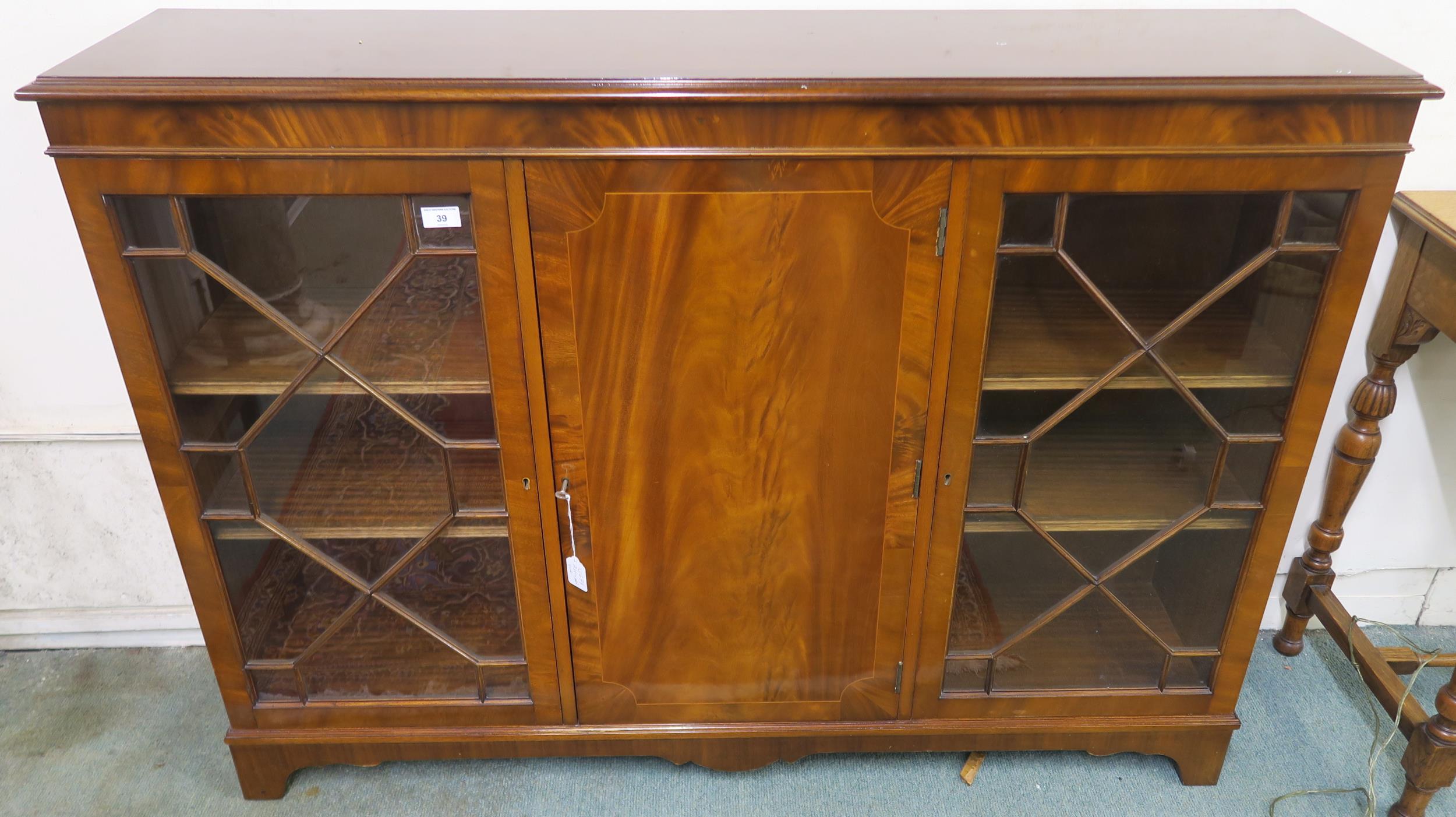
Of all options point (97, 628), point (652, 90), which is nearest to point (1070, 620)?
point (652, 90)

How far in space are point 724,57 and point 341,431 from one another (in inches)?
24.9

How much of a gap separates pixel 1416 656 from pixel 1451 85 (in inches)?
33.3

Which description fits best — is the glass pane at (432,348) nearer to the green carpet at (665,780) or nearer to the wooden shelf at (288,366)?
the wooden shelf at (288,366)

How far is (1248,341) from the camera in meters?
1.23

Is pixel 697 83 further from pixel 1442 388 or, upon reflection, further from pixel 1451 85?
pixel 1442 388

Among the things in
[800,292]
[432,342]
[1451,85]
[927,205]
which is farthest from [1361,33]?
[432,342]

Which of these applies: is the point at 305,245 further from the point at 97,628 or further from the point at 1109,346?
A: the point at 97,628

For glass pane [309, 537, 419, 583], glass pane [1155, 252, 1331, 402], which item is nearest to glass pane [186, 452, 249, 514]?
glass pane [309, 537, 419, 583]

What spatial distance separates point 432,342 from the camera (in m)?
1.20

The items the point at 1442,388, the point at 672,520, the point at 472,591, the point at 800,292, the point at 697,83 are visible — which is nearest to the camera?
the point at 697,83

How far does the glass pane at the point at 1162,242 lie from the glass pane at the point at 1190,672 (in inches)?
20.8

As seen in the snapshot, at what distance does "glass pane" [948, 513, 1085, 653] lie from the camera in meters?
1.33

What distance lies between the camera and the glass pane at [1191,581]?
1346 millimetres

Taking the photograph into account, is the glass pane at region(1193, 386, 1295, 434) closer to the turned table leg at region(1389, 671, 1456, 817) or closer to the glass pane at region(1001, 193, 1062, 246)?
the glass pane at region(1001, 193, 1062, 246)
